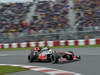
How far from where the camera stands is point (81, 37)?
1633 cm

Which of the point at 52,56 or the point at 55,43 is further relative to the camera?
the point at 55,43

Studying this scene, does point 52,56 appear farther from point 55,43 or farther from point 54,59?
point 55,43

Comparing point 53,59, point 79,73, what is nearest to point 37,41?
point 53,59

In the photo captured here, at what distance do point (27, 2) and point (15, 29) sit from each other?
7.58 ft

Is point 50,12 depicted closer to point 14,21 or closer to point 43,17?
point 43,17

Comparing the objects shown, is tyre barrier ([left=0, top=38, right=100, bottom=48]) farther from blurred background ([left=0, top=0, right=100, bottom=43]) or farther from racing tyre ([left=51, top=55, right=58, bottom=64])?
racing tyre ([left=51, top=55, right=58, bottom=64])

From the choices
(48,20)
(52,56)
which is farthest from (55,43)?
(52,56)

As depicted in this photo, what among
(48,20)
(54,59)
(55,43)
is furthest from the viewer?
(48,20)

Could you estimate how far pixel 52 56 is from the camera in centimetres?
936

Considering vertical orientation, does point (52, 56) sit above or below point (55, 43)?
above

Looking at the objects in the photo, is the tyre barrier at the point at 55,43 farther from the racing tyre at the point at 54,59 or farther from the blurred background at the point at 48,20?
the racing tyre at the point at 54,59

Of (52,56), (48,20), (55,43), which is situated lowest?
(55,43)

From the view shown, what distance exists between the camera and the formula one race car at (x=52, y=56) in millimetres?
9211

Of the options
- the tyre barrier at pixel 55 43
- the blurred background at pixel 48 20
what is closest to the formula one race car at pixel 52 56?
the tyre barrier at pixel 55 43
